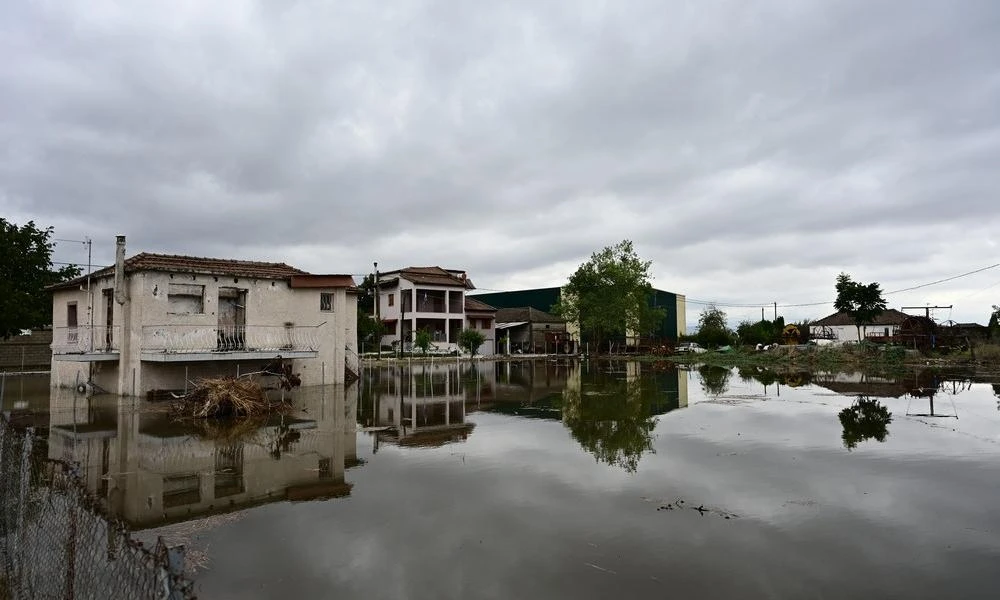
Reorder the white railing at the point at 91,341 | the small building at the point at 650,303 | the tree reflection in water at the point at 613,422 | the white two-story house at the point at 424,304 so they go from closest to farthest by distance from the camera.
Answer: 1. the tree reflection in water at the point at 613,422
2. the white railing at the point at 91,341
3. the white two-story house at the point at 424,304
4. the small building at the point at 650,303

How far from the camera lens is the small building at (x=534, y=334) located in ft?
204

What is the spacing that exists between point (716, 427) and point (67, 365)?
23.6m

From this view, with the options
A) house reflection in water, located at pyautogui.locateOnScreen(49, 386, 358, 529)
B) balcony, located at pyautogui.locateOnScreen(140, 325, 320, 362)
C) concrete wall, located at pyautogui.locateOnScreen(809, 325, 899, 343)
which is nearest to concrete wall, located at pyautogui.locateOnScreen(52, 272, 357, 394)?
balcony, located at pyautogui.locateOnScreen(140, 325, 320, 362)

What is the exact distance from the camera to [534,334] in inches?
2475

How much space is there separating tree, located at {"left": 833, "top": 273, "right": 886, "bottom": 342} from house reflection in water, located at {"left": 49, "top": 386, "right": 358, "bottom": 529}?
149 feet

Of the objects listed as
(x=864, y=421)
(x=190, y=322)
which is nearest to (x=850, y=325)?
(x=864, y=421)

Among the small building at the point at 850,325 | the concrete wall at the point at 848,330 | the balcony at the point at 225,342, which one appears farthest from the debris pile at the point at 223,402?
the concrete wall at the point at 848,330

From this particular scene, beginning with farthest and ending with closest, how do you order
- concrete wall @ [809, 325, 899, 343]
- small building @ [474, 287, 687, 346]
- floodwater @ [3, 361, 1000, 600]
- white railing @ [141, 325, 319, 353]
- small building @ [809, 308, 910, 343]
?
small building @ [474, 287, 687, 346], concrete wall @ [809, 325, 899, 343], small building @ [809, 308, 910, 343], white railing @ [141, 325, 319, 353], floodwater @ [3, 361, 1000, 600]

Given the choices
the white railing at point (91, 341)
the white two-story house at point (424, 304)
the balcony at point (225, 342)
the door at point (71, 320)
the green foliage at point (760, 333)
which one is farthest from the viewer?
the green foliage at point (760, 333)

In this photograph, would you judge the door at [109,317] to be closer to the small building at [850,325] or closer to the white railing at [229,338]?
the white railing at [229,338]

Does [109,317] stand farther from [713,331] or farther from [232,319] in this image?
[713,331]

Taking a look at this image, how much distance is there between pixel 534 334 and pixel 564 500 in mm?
55354

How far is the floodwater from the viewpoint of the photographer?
17.2 feet

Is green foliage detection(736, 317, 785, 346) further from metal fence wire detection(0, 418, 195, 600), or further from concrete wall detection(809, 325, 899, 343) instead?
metal fence wire detection(0, 418, 195, 600)
